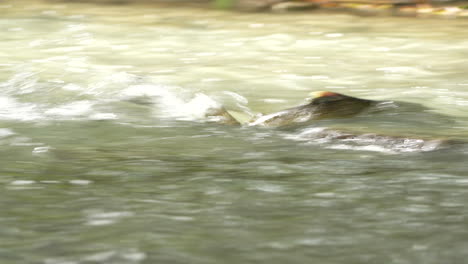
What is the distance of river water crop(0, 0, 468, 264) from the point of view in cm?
239

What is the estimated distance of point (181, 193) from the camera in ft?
9.62

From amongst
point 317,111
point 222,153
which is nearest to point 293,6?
point 317,111

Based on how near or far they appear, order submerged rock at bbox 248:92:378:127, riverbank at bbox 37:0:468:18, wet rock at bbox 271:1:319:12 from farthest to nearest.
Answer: wet rock at bbox 271:1:319:12, riverbank at bbox 37:0:468:18, submerged rock at bbox 248:92:378:127

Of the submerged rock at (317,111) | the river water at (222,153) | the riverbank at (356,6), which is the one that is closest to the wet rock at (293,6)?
the riverbank at (356,6)

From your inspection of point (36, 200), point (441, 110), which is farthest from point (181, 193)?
point (441, 110)

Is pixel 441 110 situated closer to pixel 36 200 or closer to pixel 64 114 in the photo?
pixel 64 114

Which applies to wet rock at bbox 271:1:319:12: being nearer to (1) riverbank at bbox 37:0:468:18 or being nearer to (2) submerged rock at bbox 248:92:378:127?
(1) riverbank at bbox 37:0:468:18

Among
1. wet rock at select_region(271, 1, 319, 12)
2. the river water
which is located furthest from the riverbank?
the river water

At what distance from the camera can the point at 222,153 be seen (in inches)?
147

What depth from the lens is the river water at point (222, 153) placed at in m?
2.39

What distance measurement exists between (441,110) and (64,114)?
2.22m

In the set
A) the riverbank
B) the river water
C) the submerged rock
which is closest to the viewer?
the river water

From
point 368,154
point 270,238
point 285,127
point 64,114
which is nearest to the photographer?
point 270,238

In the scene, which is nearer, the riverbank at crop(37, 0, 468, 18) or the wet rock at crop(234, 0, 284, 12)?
the riverbank at crop(37, 0, 468, 18)
